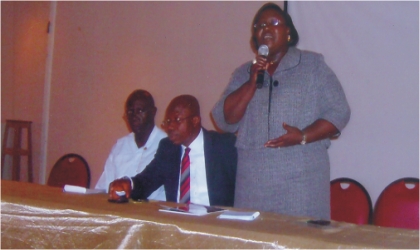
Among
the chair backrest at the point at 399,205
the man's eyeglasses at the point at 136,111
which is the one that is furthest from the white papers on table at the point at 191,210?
the man's eyeglasses at the point at 136,111

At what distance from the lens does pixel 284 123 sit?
196 cm

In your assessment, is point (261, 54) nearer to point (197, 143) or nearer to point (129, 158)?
point (197, 143)

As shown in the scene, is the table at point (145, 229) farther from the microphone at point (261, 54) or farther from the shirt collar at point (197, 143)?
the shirt collar at point (197, 143)

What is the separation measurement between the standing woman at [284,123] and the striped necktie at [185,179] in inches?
16.9

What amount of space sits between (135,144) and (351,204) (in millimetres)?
1474

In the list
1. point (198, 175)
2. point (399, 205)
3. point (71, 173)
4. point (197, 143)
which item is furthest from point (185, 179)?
point (71, 173)

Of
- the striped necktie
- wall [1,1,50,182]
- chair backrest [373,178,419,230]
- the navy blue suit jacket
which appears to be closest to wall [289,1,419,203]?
chair backrest [373,178,419,230]

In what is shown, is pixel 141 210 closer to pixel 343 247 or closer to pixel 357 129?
pixel 343 247

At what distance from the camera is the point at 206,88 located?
422cm

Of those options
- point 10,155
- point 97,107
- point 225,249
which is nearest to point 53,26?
point 97,107

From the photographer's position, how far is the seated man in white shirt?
335cm

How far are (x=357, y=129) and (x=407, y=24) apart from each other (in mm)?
739

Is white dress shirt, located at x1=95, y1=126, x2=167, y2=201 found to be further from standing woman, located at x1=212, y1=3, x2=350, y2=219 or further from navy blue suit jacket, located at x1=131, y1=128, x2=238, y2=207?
standing woman, located at x1=212, y1=3, x2=350, y2=219

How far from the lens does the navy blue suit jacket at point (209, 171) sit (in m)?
2.37
